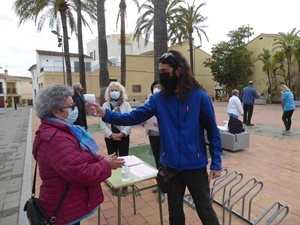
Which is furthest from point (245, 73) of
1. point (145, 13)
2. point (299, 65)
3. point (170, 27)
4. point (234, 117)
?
point (234, 117)

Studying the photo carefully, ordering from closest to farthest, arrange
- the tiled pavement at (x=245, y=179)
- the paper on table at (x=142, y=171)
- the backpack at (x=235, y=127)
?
1. the paper on table at (x=142, y=171)
2. the tiled pavement at (x=245, y=179)
3. the backpack at (x=235, y=127)

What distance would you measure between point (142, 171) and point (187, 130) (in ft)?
2.86

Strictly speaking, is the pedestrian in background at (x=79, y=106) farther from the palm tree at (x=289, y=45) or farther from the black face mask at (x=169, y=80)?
the palm tree at (x=289, y=45)

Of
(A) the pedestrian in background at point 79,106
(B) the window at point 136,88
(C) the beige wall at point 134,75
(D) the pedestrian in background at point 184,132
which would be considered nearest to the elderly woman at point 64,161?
(D) the pedestrian in background at point 184,132

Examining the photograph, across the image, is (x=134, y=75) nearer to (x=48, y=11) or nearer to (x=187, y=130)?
(x=48, y=11)

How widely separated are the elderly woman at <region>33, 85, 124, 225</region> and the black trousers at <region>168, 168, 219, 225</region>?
2.16ft

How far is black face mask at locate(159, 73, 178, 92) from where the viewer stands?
76.6 inches

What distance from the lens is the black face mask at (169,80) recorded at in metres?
1.95

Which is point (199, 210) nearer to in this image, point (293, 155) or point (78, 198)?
point (78, 198)

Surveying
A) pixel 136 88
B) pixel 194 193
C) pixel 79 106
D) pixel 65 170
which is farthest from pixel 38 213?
pixel 136 88

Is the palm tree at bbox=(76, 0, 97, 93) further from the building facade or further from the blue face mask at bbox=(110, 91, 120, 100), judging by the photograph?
the building facade

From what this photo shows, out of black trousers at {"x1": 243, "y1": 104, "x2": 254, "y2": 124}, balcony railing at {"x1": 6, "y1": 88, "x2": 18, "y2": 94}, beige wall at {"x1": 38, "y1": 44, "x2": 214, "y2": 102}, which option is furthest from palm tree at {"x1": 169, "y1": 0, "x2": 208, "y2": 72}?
balcony railing at {"x1": 6, "y1": 88, "x2": 18, "y2": 94}

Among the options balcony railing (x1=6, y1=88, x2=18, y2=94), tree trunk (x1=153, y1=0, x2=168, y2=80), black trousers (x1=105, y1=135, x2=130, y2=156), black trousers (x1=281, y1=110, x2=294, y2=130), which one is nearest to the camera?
black trousers (x1=105, y1=135, x2=130, y2=156)

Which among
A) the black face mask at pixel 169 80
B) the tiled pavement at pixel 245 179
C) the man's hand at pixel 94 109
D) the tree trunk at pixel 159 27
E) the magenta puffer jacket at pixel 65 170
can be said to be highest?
the tree trunk at pixel 159 27
